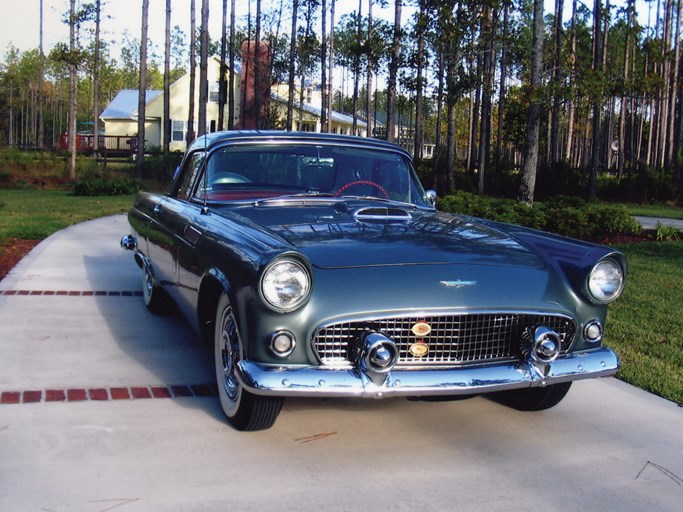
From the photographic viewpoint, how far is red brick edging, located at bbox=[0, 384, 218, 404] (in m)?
4.16

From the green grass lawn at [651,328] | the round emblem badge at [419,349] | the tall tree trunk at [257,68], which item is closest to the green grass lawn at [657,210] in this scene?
the green grass lawn at [651,328]

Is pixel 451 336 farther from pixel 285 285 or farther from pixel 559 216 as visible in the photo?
pixel 559 216

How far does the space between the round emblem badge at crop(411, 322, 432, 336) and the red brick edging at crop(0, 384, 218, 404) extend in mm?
1436

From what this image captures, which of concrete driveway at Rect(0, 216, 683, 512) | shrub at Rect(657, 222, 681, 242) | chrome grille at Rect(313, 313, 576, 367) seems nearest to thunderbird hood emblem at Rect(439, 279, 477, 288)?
chrome grille at Rect(313, 313, 576, 367)

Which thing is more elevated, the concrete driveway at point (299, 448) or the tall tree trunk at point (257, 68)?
the tall tree trunk at point (257, 68)

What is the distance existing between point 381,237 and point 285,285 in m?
0.75

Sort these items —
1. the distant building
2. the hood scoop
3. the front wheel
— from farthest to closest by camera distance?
the distant building
the hood scoop
the front wheel

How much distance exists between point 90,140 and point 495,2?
139 feet

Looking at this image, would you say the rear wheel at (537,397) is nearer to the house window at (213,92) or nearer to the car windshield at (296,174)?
the car windshield at (296,174)

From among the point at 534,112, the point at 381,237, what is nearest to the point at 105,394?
the point at 381,237

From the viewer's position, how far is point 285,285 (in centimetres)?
333

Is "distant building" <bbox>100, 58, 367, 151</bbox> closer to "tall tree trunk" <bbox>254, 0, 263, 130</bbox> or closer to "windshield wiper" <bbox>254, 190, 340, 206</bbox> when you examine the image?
"tall tree trunk" <bbox>254, 0, 263, 130</bbox>

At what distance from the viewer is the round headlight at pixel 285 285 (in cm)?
330

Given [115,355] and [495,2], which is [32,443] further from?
[495,2]
